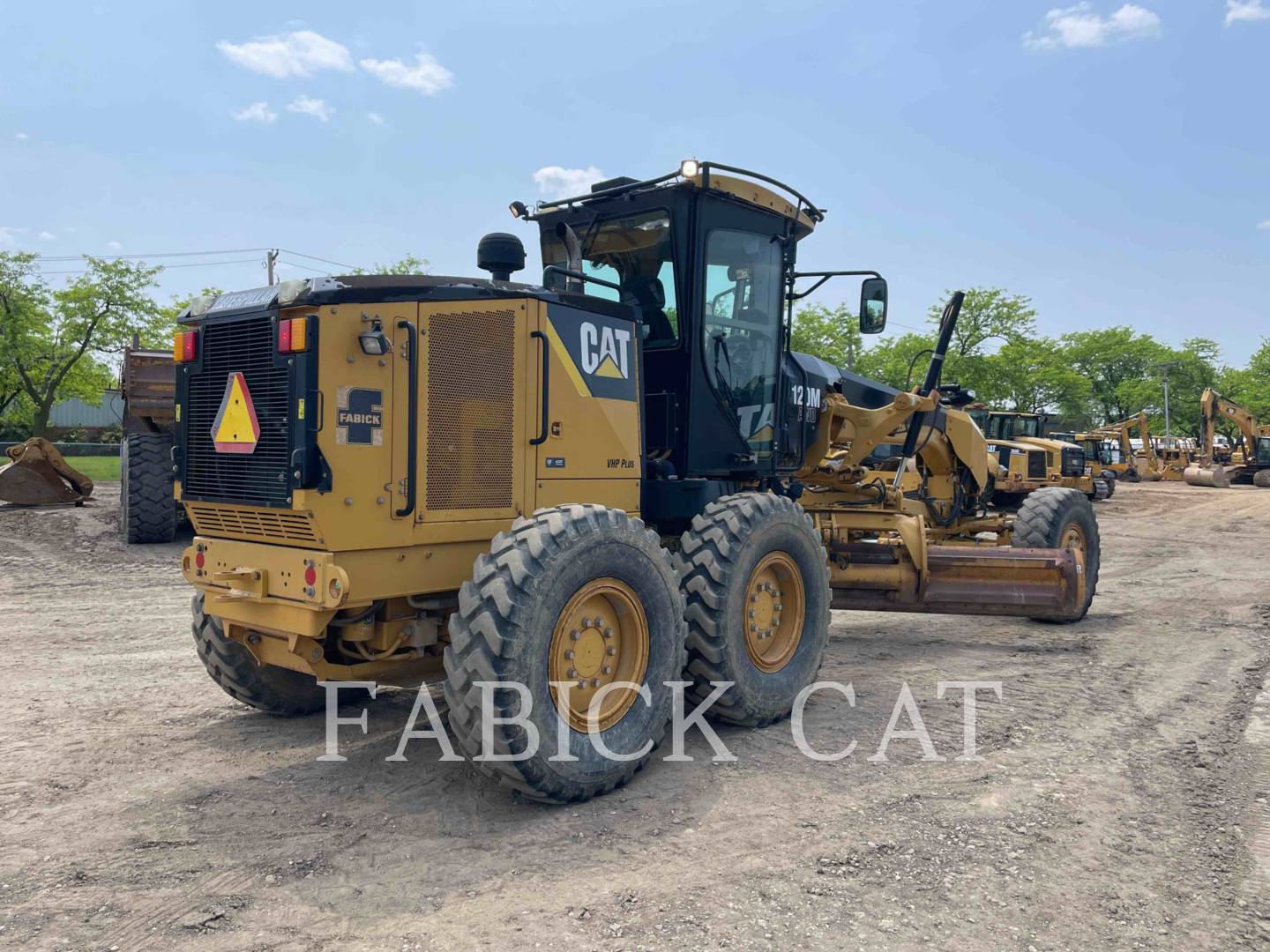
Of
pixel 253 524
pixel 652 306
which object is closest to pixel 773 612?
pixel 652 306

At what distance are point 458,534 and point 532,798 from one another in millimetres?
1230

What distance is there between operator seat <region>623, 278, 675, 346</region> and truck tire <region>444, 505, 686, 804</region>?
1743 mm

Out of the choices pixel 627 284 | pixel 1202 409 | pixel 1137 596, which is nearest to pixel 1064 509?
pixel 1137 596

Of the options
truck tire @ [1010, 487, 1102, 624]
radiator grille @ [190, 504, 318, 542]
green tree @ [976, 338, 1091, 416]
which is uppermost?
green tree @ [976, 338, 1091, 416]

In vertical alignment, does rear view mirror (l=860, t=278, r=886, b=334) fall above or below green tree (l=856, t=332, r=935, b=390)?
below

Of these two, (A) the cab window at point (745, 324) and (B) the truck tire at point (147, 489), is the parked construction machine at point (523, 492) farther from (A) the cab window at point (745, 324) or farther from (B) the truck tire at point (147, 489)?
(B) the truck tire at point (147, 489)

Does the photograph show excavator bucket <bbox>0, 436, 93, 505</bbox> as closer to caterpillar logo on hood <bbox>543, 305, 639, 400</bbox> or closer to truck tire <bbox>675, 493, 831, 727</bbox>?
caterpillar logo on hood <bbox>543, 305, 639, 400</bbox>

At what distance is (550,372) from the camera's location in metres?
4.63

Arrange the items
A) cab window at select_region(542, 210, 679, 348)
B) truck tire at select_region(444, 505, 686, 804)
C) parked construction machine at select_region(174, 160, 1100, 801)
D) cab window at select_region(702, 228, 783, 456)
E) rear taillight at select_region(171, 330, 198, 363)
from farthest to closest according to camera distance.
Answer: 1. cab window at select_region(702, 228, 783, 456)
2. cab window at select_region(542, 210, 679, 348)
3. rear taillight at select_region(171, 330, 198, 363)
4. parked construction machine at select_region(174, 160, 1100, 801)
5. truck tire at select_region(444, 505, 686, 804)

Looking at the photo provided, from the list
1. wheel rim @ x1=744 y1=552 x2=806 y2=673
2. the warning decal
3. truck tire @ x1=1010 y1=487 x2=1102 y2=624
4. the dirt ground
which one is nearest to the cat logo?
wheel rim @ x1=744 y1=552 x2=806 y2=673

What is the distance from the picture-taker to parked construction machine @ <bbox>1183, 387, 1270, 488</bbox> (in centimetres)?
3641

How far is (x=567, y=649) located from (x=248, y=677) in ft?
6.97

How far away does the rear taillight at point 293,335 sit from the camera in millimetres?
3961

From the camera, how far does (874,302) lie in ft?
22.6
